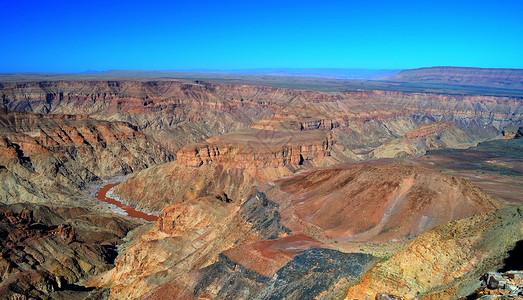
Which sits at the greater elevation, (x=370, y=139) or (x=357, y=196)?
(x=357, y=196)

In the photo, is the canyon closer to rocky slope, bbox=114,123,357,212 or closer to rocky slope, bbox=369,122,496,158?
rocky slope, bbox=114,123,357,212

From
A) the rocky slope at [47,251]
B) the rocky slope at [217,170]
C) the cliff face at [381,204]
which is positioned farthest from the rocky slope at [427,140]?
the rocky slope at [47,251]

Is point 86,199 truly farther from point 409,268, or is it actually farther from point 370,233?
point 409,268

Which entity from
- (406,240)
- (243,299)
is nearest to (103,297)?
(243,299)

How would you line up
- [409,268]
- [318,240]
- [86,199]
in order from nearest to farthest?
[409,268] → [318,240] → [86,199]

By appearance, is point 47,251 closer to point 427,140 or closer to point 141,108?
point 427,140

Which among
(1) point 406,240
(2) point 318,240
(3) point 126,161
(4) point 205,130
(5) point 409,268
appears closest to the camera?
(5) point 409,268

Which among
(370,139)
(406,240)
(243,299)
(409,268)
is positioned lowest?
(370,139)

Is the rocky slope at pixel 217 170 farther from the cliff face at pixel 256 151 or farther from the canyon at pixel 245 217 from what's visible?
the canyon at pixel 245 217
